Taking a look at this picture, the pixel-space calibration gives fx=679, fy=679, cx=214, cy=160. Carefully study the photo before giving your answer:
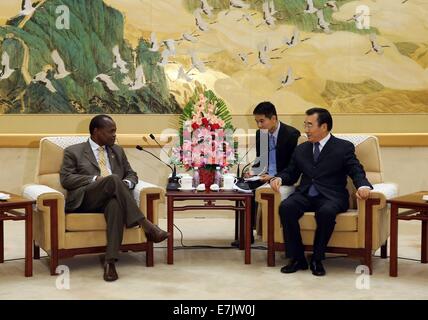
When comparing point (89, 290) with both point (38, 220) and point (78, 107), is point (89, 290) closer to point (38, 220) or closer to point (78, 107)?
point (38, 220)

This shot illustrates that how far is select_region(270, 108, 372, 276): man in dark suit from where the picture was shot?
493 cm

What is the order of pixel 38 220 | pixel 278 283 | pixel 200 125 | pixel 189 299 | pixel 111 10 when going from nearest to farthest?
pixel 189 299
pixel 278 283
pixel 38 220
pixel 200 125
pixel 111 10

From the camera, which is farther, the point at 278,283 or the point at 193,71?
the point at 193,71

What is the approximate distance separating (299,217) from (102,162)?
5.31 feet

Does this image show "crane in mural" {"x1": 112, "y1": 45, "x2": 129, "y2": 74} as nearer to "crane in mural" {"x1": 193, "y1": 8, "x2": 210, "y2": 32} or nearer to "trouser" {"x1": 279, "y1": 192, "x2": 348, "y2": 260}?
"crane in mural" {"x1": 193, "y1": 8, "x2": 210, "y2": 32}

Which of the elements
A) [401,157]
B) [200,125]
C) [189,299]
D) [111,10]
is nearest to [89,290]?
[189,299]

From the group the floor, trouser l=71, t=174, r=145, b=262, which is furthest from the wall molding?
trouser l=71, t=174, r=145, b=262

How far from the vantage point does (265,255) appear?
18.4 ft

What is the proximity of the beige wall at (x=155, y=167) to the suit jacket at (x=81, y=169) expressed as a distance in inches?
74.6

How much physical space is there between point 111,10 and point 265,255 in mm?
3282

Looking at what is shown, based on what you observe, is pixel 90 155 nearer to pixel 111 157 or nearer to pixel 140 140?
pixel 111 157

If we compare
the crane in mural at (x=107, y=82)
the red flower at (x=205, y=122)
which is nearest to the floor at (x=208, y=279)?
the red flower at (x=205, y=122)

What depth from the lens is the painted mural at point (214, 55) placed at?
23.8 ft

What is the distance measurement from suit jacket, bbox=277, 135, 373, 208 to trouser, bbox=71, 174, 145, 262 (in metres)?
1.31
